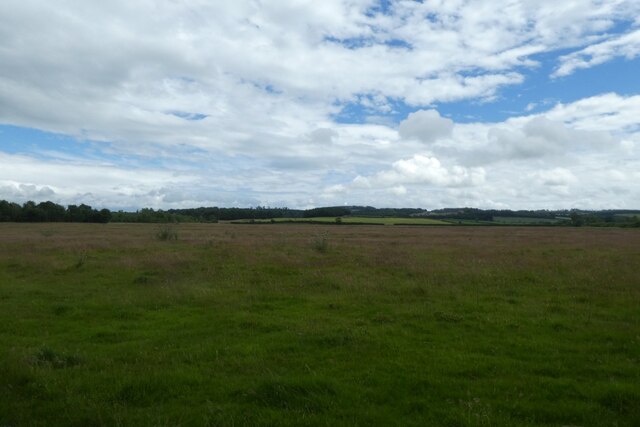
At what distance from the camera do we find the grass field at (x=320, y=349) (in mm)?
6551

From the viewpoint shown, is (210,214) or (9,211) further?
(210,214)

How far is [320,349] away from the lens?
9.61 m

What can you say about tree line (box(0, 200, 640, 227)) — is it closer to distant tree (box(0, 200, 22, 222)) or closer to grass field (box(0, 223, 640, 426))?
distant tree (box(0, 200, 22, 222))

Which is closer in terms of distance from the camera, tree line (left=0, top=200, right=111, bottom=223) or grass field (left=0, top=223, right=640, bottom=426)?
grass field (left=0, top=223, right=640, bottom=426)

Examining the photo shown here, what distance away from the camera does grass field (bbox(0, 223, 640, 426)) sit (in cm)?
655

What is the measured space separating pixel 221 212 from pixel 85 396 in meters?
155

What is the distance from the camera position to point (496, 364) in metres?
8.55

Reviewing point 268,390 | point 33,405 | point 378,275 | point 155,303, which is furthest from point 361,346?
point 378,275

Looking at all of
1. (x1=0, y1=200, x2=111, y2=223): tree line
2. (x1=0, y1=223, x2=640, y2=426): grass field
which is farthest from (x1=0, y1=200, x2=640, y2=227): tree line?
(x1=0, y1=223, x2=640, y2=426): grass field

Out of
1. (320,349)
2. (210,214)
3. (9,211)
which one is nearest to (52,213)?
(9,211)

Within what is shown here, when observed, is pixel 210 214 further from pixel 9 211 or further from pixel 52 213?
pixel 9 211

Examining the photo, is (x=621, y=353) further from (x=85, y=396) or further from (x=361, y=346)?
(x=85, y=396)

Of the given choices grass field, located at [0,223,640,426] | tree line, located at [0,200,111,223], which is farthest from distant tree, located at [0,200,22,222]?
grass field, located at [0,223,640,426]

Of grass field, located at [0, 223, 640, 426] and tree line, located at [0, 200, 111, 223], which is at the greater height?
tree line, located at [0, 200, 111, 223]
